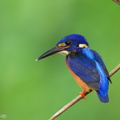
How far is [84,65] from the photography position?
5176 mm

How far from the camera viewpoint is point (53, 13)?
695 cm

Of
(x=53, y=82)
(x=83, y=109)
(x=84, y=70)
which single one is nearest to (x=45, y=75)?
(x=53, y=82)

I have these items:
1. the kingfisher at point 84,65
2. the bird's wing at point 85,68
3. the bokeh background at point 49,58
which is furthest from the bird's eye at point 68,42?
the bokeh background at point 49,58

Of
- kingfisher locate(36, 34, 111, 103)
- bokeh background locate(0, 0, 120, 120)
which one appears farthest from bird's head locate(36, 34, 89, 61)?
bokeh background locate(0, 0, 120, 120)

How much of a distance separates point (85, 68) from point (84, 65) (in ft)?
0.12

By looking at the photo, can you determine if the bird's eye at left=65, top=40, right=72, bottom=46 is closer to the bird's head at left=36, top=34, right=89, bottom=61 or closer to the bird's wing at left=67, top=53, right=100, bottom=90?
the bird's head at left=36, top=34, right=89, bottom=61

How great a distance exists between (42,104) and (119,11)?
1.59 metres

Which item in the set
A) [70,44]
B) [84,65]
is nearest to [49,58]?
[70,44]

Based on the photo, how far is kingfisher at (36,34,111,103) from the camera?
4926mm

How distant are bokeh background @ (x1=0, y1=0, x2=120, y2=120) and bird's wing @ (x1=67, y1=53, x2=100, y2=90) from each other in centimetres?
82

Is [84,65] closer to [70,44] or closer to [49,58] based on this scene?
[70,44]

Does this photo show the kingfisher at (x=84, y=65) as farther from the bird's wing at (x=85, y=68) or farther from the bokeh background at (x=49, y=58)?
the bokeh background at (x=49, y=58)

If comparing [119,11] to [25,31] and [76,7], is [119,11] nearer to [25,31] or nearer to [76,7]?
[76,7]

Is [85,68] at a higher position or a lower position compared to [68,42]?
lower
